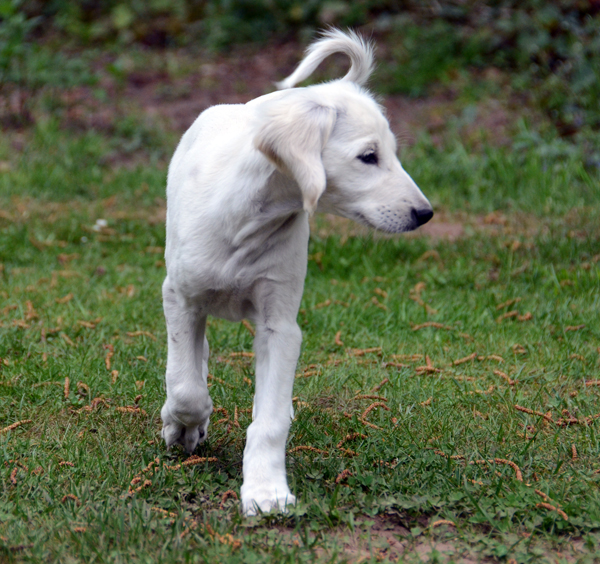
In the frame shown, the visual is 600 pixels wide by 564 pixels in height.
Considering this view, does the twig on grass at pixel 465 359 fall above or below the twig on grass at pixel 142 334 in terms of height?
above

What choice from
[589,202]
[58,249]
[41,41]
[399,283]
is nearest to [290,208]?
[399,283]

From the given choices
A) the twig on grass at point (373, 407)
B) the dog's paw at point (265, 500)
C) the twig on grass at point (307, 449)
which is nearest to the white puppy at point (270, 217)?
the dog's paw at point (265, 500)

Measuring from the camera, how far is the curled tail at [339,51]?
3041 millimetres

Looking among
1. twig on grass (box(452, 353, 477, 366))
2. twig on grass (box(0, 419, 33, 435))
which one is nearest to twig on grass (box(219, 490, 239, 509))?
twig on grass (box(0, 419, 33, 435))

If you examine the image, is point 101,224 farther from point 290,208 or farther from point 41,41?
point 41,41

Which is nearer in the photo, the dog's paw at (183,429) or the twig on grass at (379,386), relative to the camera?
the dog's paw at (183,429)

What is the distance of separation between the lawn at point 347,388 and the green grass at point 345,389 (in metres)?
0.01

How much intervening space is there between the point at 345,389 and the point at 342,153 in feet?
4.94

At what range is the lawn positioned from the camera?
8.60 feet

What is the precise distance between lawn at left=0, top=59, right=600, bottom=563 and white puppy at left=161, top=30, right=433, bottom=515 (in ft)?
0.94

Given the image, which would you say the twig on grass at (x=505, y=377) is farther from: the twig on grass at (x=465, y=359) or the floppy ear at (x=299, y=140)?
the floppy ear at (x=299, y=140)

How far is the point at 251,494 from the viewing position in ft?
9.03

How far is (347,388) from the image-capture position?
3.88 metres

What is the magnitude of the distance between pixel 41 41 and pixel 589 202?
864 centimetres
